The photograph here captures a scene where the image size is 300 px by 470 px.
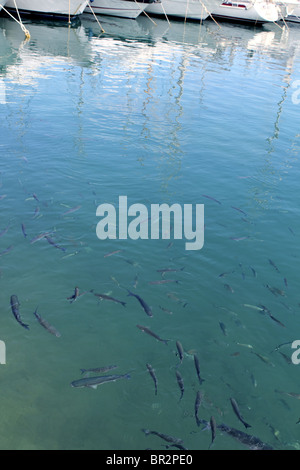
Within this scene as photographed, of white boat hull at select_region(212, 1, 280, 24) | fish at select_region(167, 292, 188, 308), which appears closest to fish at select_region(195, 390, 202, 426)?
fish at select_region(167, 292, 188, 308)

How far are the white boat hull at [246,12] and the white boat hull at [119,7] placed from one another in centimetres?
1346

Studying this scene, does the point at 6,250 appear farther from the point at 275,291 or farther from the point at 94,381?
the point at 275,291

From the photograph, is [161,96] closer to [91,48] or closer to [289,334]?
[91,48]

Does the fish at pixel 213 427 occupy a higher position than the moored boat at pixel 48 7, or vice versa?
the moored boat at pixel 48 7

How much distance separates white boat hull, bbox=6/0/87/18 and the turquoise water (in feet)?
91.1

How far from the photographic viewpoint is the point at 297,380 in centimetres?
823

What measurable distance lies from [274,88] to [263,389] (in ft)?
88.4

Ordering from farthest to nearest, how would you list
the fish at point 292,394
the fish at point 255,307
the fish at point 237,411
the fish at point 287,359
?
the fish at point 255,307
the fish at point 287,359
the fish at point 292,394
the fish at point 237,411

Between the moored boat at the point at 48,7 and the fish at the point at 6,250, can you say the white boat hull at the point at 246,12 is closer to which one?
the moored boat at the point at 48,7

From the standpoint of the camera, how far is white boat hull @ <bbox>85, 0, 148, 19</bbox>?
54.7 metres

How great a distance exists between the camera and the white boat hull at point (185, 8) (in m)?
56.5

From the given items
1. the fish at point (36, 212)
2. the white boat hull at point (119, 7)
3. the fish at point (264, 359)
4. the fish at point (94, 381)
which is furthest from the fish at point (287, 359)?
the white boat hull at point (119, 7)

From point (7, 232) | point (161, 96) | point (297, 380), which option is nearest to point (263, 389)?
point (297, 380)

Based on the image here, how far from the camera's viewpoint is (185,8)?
188ft
